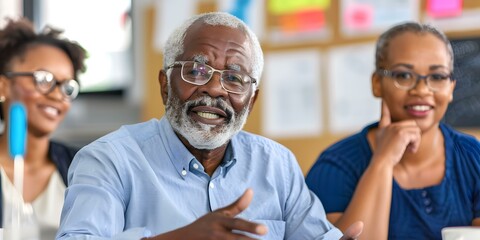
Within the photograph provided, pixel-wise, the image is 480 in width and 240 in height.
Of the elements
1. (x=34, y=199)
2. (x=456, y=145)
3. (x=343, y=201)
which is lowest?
(x=34, y=199)

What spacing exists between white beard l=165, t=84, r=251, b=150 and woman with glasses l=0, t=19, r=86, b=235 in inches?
35.4

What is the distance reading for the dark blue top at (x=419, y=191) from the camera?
2.02 metres

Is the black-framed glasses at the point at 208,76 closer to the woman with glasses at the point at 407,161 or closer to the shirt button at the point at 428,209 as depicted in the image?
the woman with glasses at the point at 407,161

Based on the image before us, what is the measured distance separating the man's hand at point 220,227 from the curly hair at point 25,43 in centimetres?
152

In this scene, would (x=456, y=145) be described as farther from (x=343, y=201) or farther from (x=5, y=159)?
(x=5, y=159)

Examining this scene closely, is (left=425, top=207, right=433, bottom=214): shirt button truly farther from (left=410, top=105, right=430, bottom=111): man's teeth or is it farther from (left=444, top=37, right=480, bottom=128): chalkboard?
(left=444, top=37, right=480, bottom=128): chalkboard

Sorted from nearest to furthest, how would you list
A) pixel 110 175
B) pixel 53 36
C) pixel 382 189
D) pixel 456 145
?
pixel 110 175
pixel 382 189
pixel 456 145
pixel 53 36

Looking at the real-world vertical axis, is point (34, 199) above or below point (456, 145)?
below

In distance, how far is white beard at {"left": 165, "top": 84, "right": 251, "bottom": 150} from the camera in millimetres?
1683

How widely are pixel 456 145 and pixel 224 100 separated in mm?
794

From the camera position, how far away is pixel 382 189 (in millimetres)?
1989

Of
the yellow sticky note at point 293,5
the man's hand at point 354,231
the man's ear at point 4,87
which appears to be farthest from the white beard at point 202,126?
the yellow sticky note at point 293,5

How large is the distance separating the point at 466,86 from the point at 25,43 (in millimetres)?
1607

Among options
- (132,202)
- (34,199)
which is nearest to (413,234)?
(132,202)
